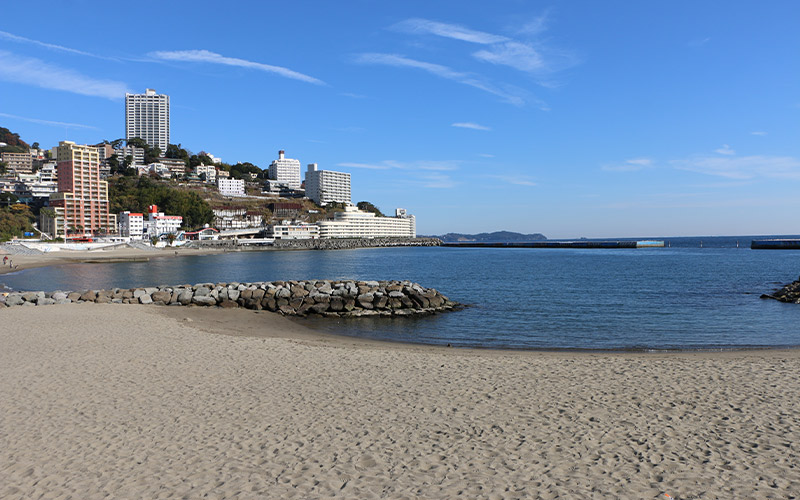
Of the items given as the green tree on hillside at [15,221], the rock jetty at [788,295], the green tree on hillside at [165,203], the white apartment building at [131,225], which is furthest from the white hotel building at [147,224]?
the rock jetty at [788,295]

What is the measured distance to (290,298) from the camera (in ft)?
76.8

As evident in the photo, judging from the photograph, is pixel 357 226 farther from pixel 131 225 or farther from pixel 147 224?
pixel 131 225

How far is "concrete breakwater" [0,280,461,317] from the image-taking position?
74.2 feet

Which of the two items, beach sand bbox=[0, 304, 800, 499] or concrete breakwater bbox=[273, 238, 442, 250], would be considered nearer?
beach sand bbox=[0, 304, 800, 499]

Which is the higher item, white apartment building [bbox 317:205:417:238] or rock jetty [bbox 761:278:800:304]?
white apartment building [bbox 317:205:417:238]

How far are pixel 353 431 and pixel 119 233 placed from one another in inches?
5637

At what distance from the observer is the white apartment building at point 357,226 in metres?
168

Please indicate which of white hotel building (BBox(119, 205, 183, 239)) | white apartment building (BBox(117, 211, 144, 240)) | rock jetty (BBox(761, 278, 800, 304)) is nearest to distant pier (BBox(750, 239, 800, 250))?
rock jetty (BBox(761, 278, 800, 304))

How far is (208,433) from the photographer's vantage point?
22.6ft

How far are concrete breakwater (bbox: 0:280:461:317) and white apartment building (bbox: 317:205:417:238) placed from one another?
14060cm

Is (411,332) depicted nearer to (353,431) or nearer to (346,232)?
(353,431)

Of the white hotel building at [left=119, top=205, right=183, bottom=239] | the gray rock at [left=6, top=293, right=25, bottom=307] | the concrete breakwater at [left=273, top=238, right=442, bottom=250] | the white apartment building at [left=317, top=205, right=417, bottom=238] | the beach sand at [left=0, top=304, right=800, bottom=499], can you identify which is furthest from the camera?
the white apartment building at [left=317, top=205, right=417, bottom=238]

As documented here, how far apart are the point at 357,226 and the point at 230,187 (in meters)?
52.6

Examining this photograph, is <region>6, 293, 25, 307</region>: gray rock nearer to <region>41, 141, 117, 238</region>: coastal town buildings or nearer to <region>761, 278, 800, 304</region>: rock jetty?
<region>761, 278, 800, 304</region>: rock jetty
